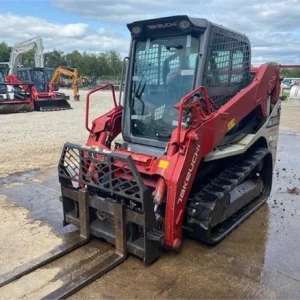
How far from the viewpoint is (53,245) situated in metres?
4.02

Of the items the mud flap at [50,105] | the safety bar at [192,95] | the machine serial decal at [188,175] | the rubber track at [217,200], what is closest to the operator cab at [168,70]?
the safety bar at [192,95]

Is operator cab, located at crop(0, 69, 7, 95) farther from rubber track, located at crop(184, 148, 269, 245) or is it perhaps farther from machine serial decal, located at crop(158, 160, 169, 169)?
machine serial decal, located at crop(158, 160, 169, 169)

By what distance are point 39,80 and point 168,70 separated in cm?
1855

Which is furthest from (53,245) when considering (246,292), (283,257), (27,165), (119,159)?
(27,165)

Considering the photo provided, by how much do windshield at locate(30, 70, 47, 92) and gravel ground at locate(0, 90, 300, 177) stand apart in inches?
167

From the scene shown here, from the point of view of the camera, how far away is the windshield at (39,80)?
21.1 m

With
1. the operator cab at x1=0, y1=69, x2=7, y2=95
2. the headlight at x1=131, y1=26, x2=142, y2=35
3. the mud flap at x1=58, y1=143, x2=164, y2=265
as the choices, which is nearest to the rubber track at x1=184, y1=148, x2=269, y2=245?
the mud flap at x1=58, y1=143, x2=164, y2=265

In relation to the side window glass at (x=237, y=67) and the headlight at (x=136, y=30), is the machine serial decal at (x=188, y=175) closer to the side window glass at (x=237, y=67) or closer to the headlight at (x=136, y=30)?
the side window glass at (x=237, y=67)

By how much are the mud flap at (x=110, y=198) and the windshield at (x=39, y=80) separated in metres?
17.9

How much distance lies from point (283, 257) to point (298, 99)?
23881 millimetres

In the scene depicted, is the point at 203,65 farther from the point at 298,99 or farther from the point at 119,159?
the point at 298,99

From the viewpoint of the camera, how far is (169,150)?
3631 mm

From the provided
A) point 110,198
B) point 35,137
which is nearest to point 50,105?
point 35,137

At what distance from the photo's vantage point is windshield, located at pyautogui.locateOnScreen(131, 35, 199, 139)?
399 centimetres
